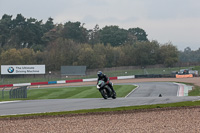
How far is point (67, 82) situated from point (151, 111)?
5477 cm

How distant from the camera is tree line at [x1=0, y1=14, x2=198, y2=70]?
92062 millimetres

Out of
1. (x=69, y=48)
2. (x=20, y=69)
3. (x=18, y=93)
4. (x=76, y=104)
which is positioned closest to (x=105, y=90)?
(x=76, y=104)

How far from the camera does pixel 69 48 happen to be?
10194 cm

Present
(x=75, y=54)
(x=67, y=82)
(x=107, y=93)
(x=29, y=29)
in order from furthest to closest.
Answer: (x=29, y=29)
(x=75, y=54)
(x=67, y=82)
(x=107, y=93)

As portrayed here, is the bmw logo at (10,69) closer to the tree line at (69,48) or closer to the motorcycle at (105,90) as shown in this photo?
the tree line at (69,48)

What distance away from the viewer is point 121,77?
72688 mm

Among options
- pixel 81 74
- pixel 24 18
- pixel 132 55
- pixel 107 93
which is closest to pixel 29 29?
pixel 24 18

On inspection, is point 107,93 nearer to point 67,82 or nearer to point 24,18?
point 67,82

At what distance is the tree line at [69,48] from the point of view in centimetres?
9206

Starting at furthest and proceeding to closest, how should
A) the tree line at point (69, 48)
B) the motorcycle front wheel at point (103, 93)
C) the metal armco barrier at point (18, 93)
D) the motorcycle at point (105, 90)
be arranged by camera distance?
the tree line at point (69, 48) → the metal armco barrier at point (18, 93) → the motorcycle front wheel at point (103, 93) → the motorcycle at point (105, 90)

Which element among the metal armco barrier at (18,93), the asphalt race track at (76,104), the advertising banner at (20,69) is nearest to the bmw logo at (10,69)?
the advertising banner at (20,69)

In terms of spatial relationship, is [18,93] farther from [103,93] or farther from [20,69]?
[20,69]

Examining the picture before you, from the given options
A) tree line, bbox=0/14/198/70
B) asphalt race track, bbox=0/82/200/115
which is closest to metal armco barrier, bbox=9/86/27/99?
asphalt race track, bbox=0/82/200/115

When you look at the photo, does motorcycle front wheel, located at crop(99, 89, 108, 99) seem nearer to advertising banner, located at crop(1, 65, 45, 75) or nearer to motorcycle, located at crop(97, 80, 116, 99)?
motorcycle, located at crop(97, 80, 116, 99)
